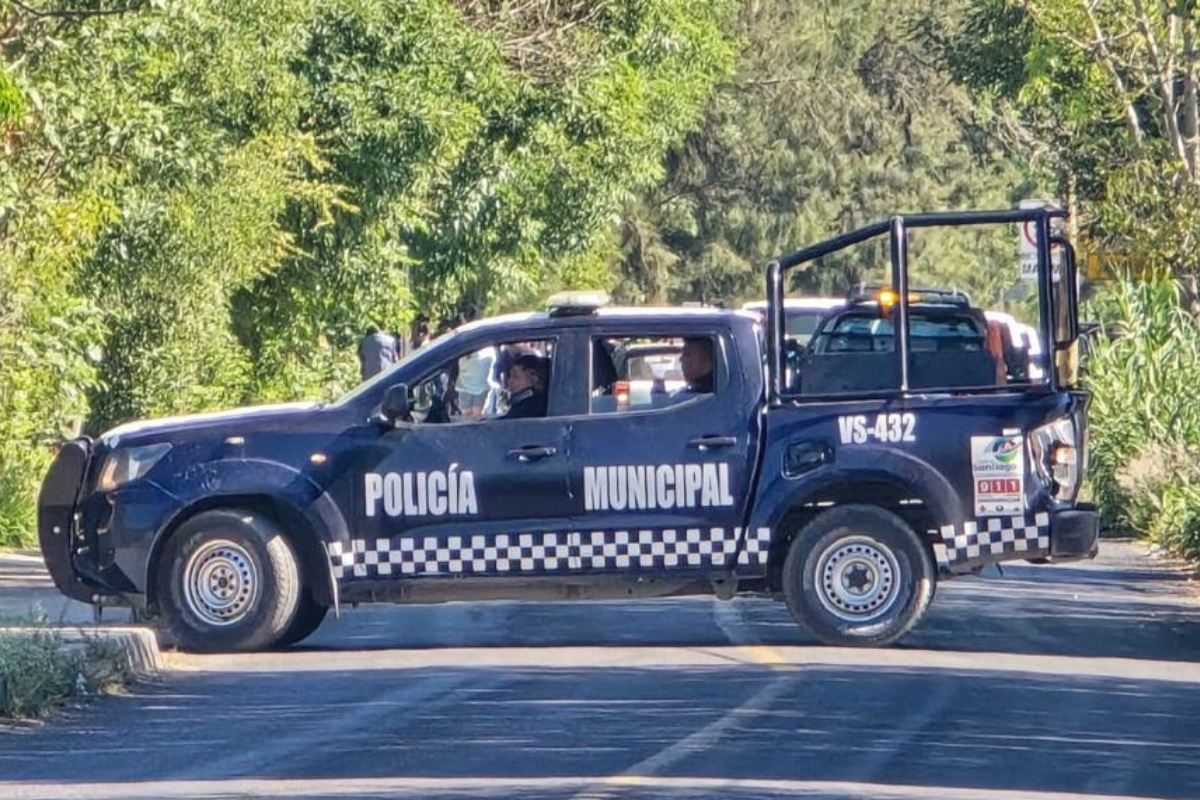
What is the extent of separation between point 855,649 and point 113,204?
29.9 ft

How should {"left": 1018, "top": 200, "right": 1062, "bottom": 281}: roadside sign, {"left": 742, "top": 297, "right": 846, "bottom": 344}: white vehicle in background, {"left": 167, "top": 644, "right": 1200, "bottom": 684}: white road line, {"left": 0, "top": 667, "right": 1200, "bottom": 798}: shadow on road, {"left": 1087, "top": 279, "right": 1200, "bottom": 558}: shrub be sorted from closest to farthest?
{"left": 0, "top": 667, "right": 1200, "bottom": 798}: shadow on road, {"left": 167, "top": 644, "right": 1200, "bottom": 684}: white road line, {"left": 1018, "top": 200, "right": 1062, "bottom": 281}: roadside sign, {"left": 1087, "top": 279, "right": 1200, "bottom": 558}: shrub, {"left": 742, "top": 297, "right": 846, "bottom": 344}: white vehicle in background

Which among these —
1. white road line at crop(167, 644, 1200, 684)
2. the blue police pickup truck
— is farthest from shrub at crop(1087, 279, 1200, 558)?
white road line at crop(167, 644, 1200, 684)

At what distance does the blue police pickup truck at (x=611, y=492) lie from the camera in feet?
45.1

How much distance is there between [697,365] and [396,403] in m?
1.65

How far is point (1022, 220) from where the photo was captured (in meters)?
13.9

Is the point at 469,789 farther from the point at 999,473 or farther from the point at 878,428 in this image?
the point at 999,473

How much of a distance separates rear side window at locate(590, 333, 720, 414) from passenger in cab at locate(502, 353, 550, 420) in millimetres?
279

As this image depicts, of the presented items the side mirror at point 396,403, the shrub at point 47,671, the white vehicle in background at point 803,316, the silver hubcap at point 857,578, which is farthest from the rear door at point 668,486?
the white vehicle in background at point 803,316

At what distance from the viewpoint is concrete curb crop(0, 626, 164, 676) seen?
12766 mm

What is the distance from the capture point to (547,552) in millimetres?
13742

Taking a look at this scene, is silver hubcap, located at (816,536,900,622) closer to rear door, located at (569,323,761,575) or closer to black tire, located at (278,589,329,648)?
rear door, located at (569,323,761,575)

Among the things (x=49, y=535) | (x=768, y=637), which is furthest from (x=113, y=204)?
(x=768, y=637)

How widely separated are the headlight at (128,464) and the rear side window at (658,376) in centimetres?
240

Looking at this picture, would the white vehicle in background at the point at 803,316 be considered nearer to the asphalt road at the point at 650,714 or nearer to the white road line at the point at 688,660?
the asphalt road at the point at 650,714
